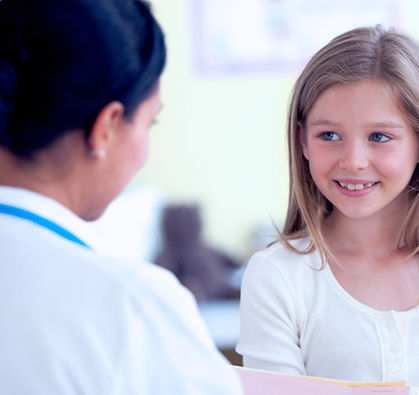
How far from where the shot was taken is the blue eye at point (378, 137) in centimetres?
105

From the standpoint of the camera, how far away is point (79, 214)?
0.73 meters

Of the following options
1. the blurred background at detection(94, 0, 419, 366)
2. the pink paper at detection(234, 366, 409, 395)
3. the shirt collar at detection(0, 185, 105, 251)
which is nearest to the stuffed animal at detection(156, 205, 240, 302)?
the blurred background at detection(94, 0, 419, 366)

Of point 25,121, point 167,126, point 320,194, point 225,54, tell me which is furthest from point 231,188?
point 25,121

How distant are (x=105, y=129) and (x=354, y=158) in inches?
19.8

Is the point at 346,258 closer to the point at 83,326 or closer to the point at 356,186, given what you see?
the point at 356,186

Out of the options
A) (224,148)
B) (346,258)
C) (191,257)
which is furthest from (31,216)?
(224,148)

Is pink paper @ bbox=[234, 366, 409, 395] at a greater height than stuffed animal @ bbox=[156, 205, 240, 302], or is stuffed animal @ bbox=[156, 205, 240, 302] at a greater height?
pink paper @ bbox=[234, 366, 409, 395]

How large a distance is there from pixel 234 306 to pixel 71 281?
2.55 m

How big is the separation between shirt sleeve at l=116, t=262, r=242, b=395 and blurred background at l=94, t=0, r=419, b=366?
107 inches

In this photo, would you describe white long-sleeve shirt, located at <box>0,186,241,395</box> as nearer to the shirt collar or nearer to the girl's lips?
the shirt collar

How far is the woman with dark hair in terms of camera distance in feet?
1.91

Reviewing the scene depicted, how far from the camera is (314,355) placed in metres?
1.08

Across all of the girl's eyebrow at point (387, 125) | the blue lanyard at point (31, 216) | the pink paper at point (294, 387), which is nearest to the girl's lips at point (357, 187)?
the girl's eyebrow at point (387, 125)

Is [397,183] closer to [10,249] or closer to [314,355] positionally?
[314,355]
